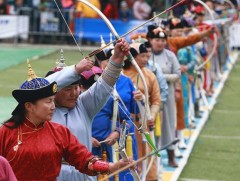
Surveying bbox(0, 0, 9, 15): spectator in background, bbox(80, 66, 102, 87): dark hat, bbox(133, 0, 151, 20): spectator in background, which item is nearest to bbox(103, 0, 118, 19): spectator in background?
bbox(133, 0, 151, 20): spectator in background

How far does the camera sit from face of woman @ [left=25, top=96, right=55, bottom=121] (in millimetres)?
6121

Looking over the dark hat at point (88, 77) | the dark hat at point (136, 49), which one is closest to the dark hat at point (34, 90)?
the dark hat at point (88, 77)

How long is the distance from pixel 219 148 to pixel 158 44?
2474 mm

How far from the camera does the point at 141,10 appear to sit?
27172 millimetres

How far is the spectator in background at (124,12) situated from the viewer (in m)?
26.8

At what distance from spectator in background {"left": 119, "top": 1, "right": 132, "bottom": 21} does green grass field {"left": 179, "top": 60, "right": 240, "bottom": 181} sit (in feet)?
30.1

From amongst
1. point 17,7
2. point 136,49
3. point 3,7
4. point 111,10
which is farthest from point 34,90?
point 17,7

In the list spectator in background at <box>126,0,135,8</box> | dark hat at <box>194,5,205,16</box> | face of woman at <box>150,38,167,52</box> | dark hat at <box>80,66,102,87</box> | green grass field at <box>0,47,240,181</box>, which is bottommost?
green grass field at <box>0,47,240,181</box>

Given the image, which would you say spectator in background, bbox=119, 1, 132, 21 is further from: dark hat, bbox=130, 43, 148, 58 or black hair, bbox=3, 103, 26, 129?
black hair, bbox=3, 103, 26, 129

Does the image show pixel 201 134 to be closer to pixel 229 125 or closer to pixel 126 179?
pixel 229 125

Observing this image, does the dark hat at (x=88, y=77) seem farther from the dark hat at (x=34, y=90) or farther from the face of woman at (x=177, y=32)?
the face of woman at (x=177, y=32)

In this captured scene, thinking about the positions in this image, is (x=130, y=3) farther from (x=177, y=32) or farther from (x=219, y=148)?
(x=219, y=148)

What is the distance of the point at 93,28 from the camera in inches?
1029

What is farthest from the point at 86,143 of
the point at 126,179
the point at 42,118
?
the point at 126,179
